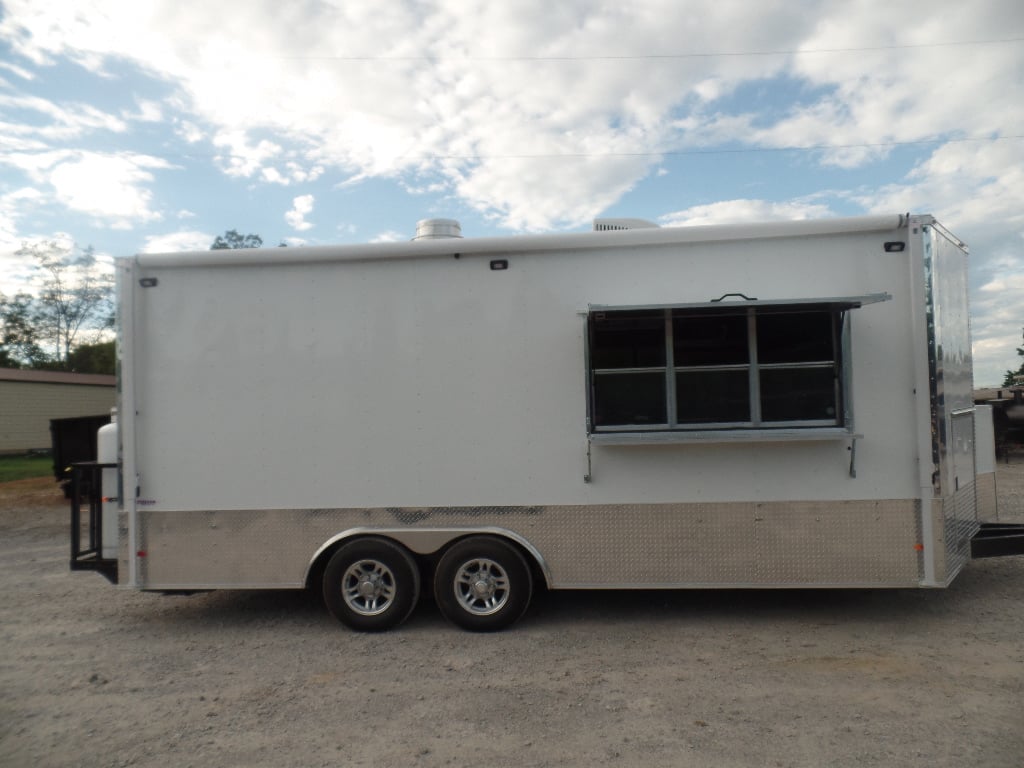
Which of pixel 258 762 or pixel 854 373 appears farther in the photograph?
pixel 854 373

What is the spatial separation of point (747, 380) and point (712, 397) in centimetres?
28

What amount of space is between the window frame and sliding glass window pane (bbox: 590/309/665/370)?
0.03 meters

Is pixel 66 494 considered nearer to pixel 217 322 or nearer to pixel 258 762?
pixel 217 322

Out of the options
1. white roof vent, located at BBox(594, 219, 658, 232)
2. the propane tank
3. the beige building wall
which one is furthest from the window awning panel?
the beige building wall

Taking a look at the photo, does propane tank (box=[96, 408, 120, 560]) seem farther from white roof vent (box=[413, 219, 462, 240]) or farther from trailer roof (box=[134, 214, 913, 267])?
white roof vent (box=[413, 219, 462, 240])

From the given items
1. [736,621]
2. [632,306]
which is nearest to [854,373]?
[632,306]

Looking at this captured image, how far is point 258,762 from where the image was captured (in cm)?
352

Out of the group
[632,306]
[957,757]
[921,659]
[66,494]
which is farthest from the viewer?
[66,494]

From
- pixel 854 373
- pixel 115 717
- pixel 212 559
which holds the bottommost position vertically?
pixel 115 717

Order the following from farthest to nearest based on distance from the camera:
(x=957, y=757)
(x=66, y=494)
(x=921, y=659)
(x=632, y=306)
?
(x=66, y=494) < (x=632, y=306) < (x=921, y=659) < (x=957, y=757)

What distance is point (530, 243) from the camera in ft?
17.5

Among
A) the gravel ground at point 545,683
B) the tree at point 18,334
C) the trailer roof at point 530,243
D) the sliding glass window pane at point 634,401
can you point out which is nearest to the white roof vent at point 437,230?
the trailer roof at point 530,243

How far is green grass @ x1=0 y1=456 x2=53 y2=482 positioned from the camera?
18281 mm

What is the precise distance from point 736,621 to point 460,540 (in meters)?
2.20
